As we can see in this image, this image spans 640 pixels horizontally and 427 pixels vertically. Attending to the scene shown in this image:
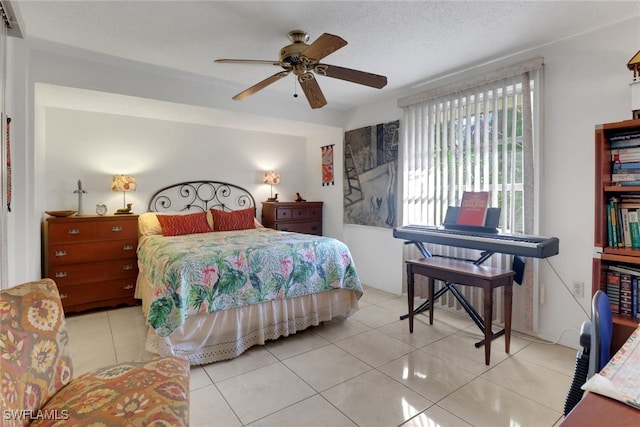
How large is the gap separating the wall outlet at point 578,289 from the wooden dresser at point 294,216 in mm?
3207

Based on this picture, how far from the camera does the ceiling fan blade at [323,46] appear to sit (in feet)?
5.84

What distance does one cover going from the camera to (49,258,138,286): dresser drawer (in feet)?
10.3

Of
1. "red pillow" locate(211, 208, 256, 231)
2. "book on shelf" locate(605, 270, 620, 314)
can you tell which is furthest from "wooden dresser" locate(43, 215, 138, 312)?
"book on shelf" locate(605, 270, 620, 314)

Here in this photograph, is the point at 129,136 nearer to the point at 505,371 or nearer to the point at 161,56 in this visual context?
the point at 161,56

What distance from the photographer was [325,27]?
91.4 inches

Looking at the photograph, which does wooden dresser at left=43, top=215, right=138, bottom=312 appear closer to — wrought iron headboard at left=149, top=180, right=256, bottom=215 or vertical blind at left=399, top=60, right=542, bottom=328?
wrought iron headboard at left=149, top=180, right=256, bottom=215

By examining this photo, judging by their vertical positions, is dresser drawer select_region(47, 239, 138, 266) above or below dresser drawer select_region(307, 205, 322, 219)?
below

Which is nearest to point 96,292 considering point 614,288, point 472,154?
point 472,154

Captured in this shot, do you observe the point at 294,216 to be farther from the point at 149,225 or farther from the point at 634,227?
the point at 634,227

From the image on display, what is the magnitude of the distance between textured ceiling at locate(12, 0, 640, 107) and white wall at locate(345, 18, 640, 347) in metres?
0.15

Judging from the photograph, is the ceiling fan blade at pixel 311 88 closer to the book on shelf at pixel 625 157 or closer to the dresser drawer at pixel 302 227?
the book on shelf at pixel 625 157

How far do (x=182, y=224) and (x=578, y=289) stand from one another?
3.81 metres

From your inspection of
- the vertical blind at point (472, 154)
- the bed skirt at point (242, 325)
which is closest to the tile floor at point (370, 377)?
the bed skirt at point (242, 325)

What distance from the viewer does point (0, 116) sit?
160cm
